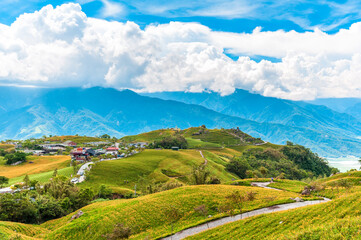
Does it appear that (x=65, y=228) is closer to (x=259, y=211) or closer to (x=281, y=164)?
(x=259, y=211)

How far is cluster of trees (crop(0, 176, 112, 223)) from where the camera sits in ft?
194

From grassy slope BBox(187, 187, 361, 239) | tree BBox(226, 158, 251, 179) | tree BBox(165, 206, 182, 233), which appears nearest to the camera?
grassy slope BBox(187, 187, 361, 239)

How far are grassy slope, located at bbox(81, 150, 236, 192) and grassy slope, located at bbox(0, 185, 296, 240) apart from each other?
4463 centimetres

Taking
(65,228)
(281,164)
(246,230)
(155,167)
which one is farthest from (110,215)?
(281,164)

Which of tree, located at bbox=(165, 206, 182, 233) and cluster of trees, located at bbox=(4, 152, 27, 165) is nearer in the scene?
tree, located at bbox=(165, 206, 182, 233)

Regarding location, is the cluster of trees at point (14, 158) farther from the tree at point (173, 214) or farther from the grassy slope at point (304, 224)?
the grassy slope at point (304, 224)

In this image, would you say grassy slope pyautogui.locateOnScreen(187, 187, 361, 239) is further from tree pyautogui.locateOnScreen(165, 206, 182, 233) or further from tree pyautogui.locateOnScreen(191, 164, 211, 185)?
tree pyautogui.locateOnScreen(191, 164, 211, 185)

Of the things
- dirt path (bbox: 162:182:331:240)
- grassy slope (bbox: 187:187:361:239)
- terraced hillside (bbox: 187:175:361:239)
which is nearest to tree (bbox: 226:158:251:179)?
dirt path (bbox: 162:182:331:240)

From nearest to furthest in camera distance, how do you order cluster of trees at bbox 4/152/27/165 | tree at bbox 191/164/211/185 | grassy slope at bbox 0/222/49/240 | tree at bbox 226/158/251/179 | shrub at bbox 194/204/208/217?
1. shrub at bbox 194/204/208/217
2. grassy slope at bbox 0/222/49/240
3. tree at bbox 191/164/211/185
4. tree at bbox 226/158/251/179
5. cluster of trees at bbox 4/152/27/165

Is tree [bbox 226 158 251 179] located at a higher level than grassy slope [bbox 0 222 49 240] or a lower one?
lower

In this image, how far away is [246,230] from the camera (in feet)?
108

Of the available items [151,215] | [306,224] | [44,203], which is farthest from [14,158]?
[306,224]

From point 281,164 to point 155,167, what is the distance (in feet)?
361

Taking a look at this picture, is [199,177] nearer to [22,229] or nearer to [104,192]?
[104,192]
